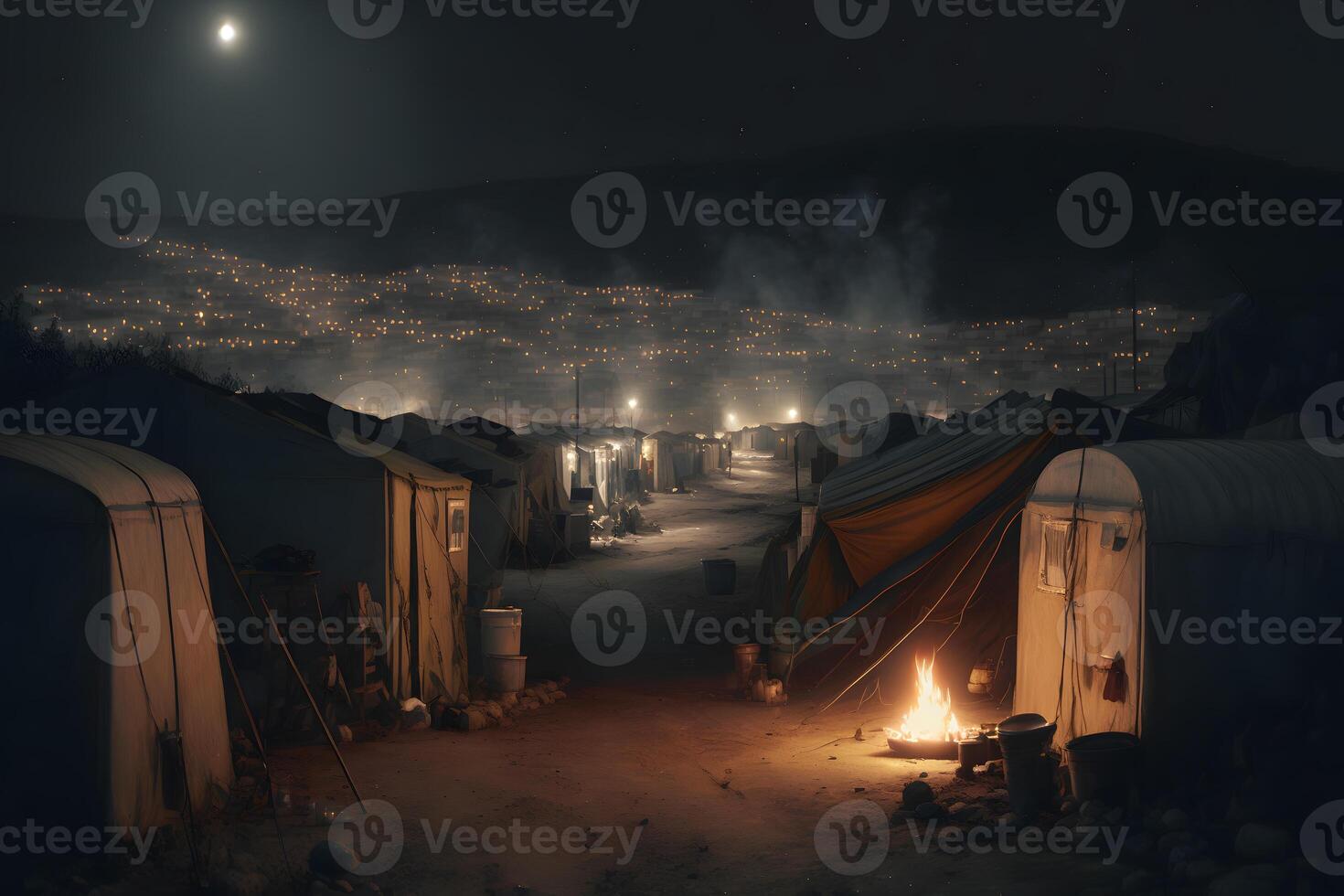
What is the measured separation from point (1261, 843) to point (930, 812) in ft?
A: 7.01

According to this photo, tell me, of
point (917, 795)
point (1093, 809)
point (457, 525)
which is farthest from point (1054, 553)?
point (457, 525)

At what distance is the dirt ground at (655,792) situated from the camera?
6.28 m

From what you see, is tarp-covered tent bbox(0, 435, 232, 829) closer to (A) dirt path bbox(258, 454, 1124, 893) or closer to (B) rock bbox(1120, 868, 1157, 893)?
(A) dirt path bbox(258, 454, 1124, 893)

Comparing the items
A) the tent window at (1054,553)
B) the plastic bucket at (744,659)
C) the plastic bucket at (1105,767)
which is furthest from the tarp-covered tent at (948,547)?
the plastic bucket at (1105,767)

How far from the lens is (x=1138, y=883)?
5602 millimetres

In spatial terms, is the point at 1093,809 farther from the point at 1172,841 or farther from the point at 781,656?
the point at 781,656

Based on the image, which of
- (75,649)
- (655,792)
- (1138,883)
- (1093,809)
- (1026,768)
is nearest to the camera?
(1138,883)

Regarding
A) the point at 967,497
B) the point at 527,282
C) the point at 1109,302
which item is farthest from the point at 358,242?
the point at 967,497

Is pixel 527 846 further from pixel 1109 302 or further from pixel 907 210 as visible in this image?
pixel 907 210

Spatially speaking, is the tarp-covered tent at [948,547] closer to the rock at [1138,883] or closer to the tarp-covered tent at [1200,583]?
the tarp-covered tent at [1200,583]

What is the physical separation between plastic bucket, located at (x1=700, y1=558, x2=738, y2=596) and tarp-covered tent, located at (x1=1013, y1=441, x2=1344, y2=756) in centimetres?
1104

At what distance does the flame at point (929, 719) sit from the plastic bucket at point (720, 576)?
9217 mm

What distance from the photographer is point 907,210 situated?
4867 inches

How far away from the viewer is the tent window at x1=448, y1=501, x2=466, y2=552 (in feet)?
42.0
